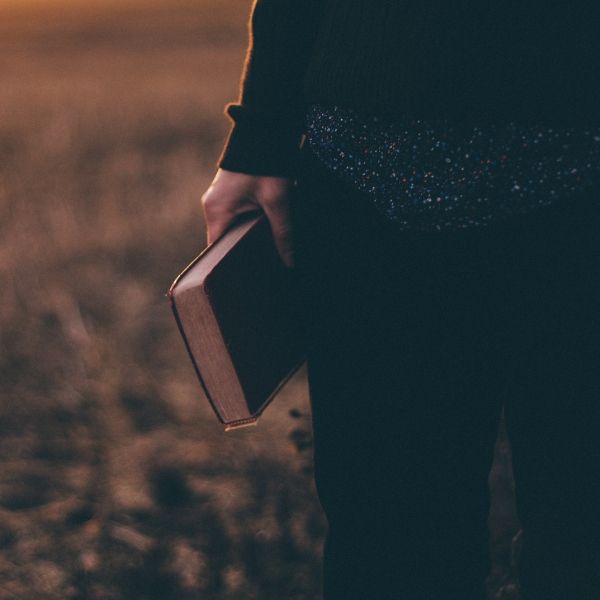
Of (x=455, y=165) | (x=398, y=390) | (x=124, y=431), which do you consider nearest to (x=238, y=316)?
(x=398, y=390)

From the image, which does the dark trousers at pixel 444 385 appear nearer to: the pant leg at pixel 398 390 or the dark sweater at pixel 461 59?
the pant leg at pixel 398 390

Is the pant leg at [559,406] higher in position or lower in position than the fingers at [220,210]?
lower

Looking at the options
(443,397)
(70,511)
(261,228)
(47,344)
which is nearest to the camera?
(443,397)

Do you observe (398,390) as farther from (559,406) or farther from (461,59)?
(461,59)

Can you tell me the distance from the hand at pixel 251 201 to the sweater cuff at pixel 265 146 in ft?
0.04

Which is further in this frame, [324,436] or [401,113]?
[324,436]

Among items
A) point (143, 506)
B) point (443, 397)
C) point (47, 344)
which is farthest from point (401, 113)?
point (47, 344)

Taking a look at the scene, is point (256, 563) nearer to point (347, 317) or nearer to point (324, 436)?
point (324, 436)

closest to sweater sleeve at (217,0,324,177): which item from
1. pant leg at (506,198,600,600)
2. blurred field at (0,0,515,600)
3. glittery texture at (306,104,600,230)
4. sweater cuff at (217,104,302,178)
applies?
sweater cuff at (217,104,302,178)

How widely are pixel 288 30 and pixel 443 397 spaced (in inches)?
18.9

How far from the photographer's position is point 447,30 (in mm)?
687

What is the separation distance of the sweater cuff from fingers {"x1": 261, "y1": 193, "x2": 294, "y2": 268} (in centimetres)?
4

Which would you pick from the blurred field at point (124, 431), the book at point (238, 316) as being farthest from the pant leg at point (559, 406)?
the blurred field at point (124, 431)

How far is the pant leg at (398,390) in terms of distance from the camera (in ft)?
2.55
